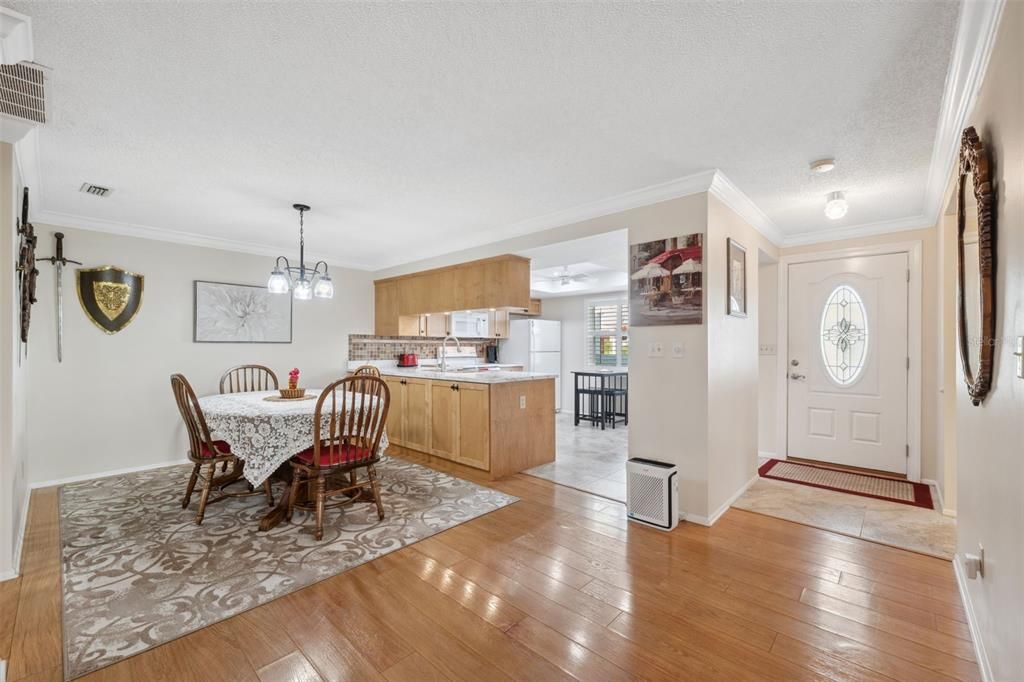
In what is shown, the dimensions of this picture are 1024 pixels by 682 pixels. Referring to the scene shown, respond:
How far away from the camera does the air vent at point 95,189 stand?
10.1 ft

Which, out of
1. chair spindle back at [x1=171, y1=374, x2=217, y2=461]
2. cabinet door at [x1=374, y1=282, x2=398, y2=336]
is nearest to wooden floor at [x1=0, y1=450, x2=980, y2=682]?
chair spindle back at [x1=171, y1=374, x2=217, y2=461]

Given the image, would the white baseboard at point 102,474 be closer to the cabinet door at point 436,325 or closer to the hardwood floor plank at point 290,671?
the cabinet door at point 436,325

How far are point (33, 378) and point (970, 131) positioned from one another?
603 cm

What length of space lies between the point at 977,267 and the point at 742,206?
1.90 m

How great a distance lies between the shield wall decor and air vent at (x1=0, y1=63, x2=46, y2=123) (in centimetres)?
230

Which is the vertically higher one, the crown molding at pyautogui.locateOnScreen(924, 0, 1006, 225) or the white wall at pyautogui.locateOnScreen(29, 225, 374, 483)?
the crown molding at pyautogui.locateOnScreen(924, 0, 1006, 225)

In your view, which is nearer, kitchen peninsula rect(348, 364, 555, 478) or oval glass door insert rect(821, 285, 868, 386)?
kitchen peninsula rect(348, 364, 555, 478)

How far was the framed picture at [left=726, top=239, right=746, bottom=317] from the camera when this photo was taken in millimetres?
3178

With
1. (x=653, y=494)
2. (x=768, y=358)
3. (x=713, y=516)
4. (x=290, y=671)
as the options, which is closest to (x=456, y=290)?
(x=653, y=494)

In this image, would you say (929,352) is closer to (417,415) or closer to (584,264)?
(584,264)

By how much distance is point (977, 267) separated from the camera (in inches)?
63.6

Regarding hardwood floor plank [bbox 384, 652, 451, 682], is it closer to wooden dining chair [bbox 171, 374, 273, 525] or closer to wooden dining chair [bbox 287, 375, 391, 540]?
wooden dining chair [bbox 287, 375, 391, 540]

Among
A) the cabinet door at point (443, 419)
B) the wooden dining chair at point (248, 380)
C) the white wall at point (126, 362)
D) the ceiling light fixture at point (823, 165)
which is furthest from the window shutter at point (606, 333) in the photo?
the wooden dining chair at point (248, 380)

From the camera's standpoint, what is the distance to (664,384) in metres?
3.09
